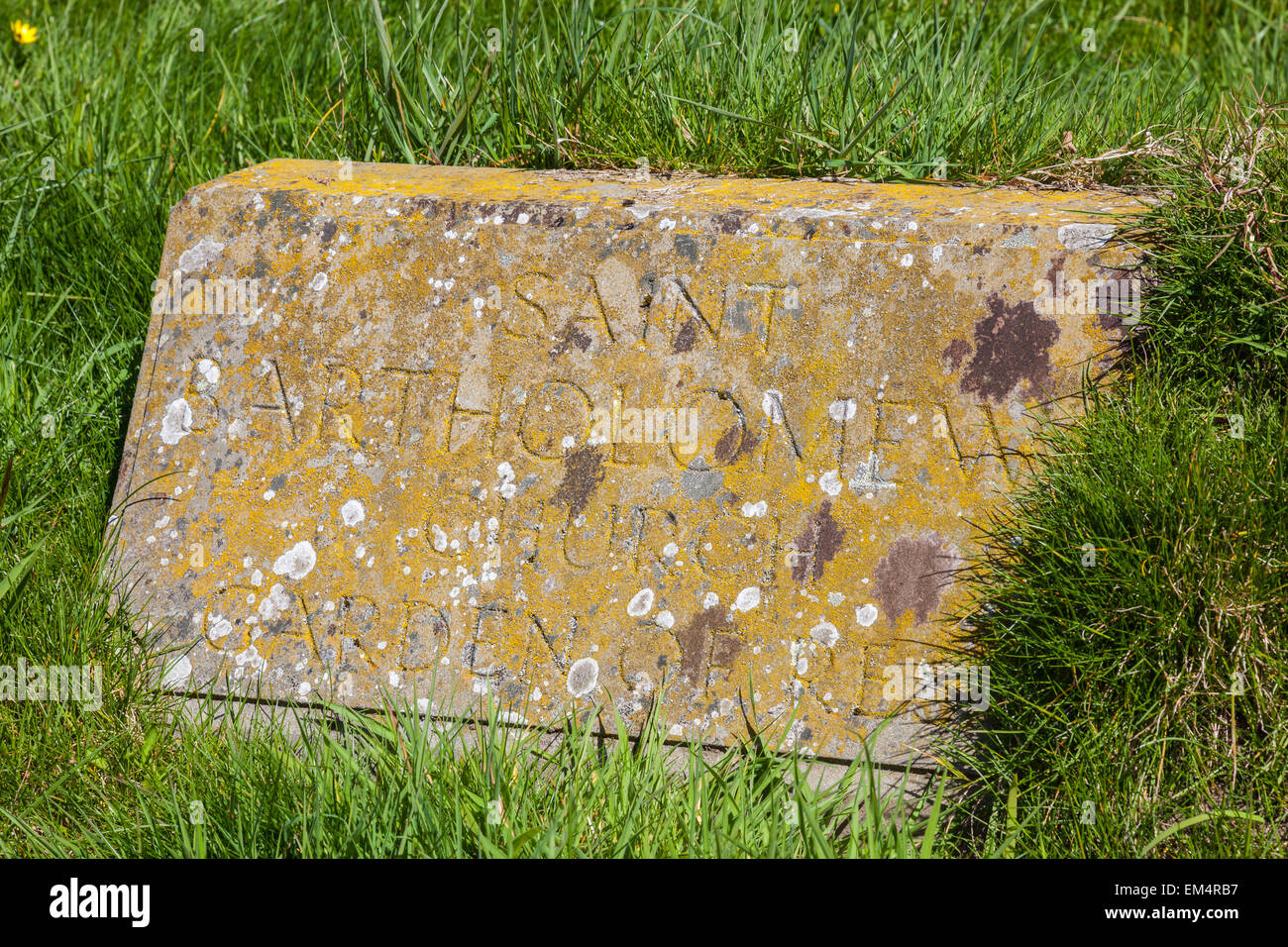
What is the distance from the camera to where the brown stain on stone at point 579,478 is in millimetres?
2092

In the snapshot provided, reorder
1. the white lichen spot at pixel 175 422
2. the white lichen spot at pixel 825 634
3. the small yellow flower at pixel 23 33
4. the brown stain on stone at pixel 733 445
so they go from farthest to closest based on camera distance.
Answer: the small yellow flower at pixel 23 33 → the white lichen spot at pixel 175 422 → the brown stain on stone at pixel 733 445 → the white lichen spot at pixel 825 634

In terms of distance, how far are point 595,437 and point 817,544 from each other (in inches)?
21.3

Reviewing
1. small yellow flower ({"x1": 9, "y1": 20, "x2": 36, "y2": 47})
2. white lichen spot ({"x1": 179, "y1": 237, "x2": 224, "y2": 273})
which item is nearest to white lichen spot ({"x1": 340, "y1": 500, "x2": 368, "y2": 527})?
white lichen spot ({"x1": 179, "y1": 237, "x2": 224, "y2": 273})

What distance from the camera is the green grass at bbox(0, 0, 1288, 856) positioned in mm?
1719

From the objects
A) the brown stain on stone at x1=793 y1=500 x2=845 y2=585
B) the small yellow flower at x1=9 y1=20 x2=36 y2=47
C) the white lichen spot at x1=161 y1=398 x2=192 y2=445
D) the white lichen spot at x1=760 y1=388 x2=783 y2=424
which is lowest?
the brown stain on stone at x1=793 y1=500 x2=845 y2=585

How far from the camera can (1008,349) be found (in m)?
2.05

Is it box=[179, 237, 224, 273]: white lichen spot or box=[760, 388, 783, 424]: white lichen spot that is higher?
box=[179, 237, 224, 273]: white lichen spot

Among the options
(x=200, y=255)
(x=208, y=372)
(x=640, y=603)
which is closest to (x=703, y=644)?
(x=640, y=603)

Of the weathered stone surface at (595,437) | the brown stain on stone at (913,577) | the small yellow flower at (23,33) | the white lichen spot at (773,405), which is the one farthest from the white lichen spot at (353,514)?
the small yellow flower at (23,33)

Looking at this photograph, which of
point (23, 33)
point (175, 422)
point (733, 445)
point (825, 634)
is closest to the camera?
point (825, 634)

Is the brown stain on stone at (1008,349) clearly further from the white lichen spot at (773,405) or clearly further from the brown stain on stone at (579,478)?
the brown stain on stone at (579,478)

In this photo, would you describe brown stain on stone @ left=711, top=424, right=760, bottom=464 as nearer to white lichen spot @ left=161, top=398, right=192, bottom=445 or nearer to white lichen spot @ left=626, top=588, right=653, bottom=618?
white lichen spot @ left=626, top=588, right=653, bottom=618

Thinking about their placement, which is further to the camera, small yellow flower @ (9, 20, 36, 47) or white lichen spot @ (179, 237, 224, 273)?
small yellow flower @ (9, 20, 36, 47)

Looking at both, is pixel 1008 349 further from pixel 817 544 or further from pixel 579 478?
pixel 579 478
